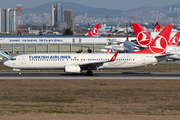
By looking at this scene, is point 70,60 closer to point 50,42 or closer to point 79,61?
point 79,61

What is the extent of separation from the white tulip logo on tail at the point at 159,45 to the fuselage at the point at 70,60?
7.33ft

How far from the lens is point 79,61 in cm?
4447

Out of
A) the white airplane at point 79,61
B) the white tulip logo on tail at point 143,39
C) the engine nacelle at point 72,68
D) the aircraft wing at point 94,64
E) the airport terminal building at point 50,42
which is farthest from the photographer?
the airport terminal building at point 50,42

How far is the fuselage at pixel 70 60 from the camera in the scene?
43.7m

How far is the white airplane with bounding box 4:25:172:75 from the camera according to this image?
43594 millimetres

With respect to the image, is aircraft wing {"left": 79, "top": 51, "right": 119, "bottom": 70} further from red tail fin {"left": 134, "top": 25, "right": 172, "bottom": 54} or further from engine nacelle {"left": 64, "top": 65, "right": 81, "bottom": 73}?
red tail fin {"left": 134, "top": 25, "right": 172, "bottom": 54}

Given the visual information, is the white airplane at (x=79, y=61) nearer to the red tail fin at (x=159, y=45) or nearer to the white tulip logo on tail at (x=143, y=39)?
the red tail fin at (x=159, y=45)

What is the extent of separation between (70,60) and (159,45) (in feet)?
49.9

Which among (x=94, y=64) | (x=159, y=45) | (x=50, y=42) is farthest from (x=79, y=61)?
(x=50, y=42)

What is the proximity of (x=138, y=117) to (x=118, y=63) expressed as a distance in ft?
75.9

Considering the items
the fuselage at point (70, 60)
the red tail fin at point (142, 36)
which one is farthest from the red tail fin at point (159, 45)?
the red tail fin at point (142, 36)

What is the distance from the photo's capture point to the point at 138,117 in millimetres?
21844

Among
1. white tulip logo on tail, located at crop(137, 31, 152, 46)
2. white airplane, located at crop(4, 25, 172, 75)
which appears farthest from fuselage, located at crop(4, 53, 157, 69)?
white tulip logo on tail, located at crop(137, 31, 152, 46)

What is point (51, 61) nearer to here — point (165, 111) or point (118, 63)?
point (118, 63)
